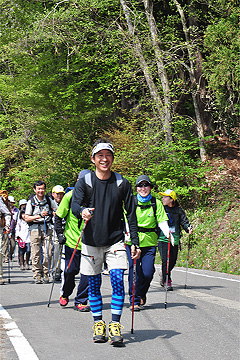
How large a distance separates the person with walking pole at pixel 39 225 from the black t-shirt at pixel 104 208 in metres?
6.05

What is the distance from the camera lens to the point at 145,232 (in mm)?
9031

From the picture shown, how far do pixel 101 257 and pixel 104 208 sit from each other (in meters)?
0.56

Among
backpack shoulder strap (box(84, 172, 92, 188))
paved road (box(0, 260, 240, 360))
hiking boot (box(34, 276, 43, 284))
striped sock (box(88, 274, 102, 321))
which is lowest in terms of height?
hiking boot (box(34, 276, 43, 284))

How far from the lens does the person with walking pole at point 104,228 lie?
6176 millimetres

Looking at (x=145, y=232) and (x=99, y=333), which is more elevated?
(x=145, y=232)

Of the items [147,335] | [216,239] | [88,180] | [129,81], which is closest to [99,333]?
[147,335]

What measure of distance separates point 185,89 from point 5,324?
18623mm

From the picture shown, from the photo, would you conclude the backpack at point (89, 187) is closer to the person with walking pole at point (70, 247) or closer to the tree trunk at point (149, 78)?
the person with walking pole at point (70, 247)

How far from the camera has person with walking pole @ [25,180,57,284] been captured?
1232 cm

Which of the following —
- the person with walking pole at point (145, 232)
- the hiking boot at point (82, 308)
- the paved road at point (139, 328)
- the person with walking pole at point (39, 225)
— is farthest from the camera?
the person with walking pole at point (39, 225)

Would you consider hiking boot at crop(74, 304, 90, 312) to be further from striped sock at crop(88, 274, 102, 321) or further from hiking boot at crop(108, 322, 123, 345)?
hiking boot at crop(108, 322, 123, 345)

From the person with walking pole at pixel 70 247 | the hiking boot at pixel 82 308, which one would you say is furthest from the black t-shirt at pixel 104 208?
the hiking boot at pixel 82 308

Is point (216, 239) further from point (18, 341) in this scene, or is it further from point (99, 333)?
point (18, 341)

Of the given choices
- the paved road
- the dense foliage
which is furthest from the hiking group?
the dense foliage
